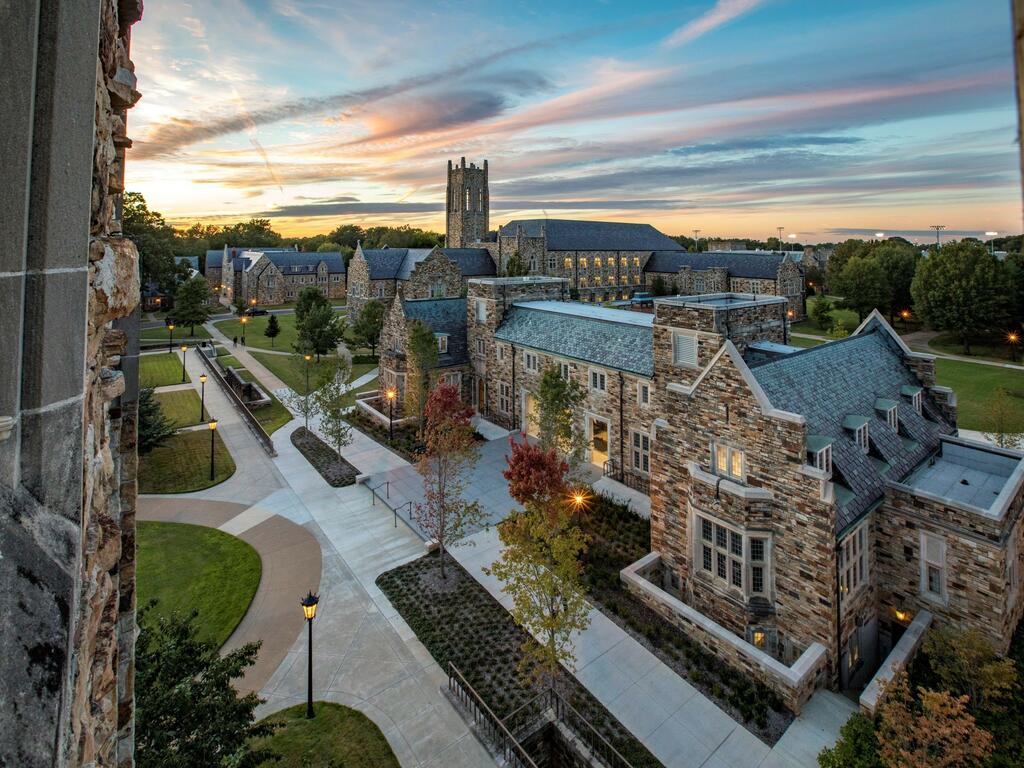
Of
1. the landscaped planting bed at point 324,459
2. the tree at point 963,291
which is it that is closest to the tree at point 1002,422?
the landscaped planting bed at point 324,459

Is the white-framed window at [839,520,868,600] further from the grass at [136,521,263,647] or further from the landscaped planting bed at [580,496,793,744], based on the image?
the grass at [136,521,263,647]

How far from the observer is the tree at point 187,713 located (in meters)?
7.00

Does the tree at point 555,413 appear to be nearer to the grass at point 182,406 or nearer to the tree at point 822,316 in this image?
the grass at point 182,406

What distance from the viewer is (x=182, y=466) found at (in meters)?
24.4

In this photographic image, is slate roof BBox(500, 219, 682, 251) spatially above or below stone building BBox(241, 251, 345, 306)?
above

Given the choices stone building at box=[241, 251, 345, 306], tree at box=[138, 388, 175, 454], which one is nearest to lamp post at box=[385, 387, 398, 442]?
tree at box=[138, 388, 175, 454]

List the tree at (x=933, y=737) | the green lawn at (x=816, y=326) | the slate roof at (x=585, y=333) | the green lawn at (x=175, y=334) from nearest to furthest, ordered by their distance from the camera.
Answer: the tree at (x=933, y=737)
the slate roof at (x=585, y=333)
the green lawn at (x=175, y=334)
the green lawn at (x=816, y=326)

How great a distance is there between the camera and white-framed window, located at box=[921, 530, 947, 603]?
1200 cm

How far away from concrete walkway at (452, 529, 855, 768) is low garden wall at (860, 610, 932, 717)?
100 centimetres

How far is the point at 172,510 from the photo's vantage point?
20.3 m

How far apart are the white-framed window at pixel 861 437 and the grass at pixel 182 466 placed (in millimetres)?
23640

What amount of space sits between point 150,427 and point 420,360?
40.9 ft

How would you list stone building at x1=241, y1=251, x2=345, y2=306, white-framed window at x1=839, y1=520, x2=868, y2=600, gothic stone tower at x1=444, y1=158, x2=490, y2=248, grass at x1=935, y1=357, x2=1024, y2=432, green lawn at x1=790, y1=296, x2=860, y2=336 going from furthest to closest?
stone building at x1=241, y1=251, x2=345, y2=306
gothic stone tower at x1=444, y1=158, x2=490, y2=248
green lawn at x1=790, y1=296, x2=860, y2=336
grass at x1=935, y1=357, x2=1024, y2=432
white-framed window at x1=839, y1=520, x2=868, y2=600

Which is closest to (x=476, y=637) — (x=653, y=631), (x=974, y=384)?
(x=653, y=631)
